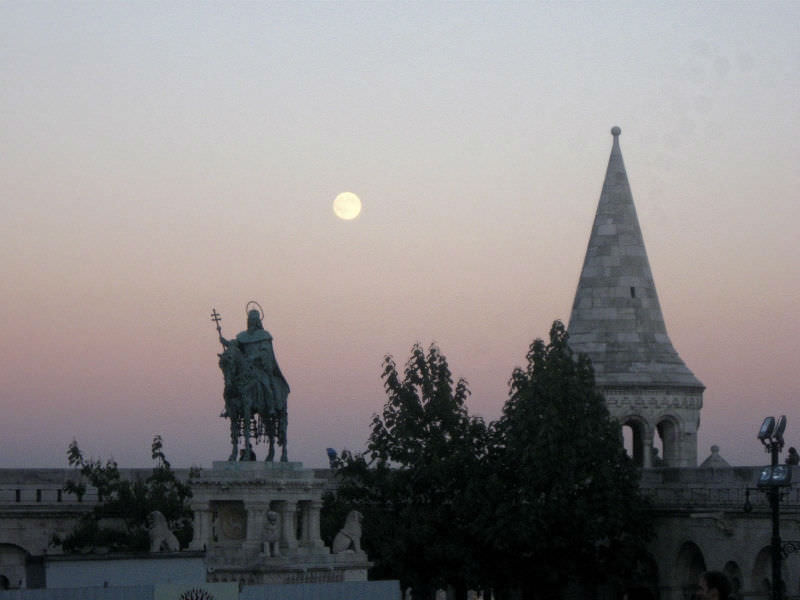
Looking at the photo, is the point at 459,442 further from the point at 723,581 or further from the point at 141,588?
the point at 723,581

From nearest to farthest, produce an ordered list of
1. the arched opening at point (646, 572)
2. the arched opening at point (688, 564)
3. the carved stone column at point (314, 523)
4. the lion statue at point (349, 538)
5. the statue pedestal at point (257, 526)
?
1. the statue pedestal at point (257, 526)
2. the carved stone column at point (314, 523)
3. the lion statue at point (349, 538)
4. the arched opening at point (646, 572)
5. the arched opening at point (688, 564)

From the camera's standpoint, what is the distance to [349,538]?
135 ft

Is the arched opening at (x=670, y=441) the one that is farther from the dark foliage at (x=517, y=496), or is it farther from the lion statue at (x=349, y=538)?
the lion statue at (x=349, y=538)

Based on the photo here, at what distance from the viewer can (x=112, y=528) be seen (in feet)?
169

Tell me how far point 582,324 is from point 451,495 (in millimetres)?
8004

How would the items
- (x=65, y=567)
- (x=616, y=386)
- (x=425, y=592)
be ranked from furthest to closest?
(x=616, y=386), (x=425, y=592), (x=65, y=567)

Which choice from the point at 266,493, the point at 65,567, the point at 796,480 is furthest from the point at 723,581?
the point at 796,480

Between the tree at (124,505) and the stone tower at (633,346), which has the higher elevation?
the stone tower at (633,346)

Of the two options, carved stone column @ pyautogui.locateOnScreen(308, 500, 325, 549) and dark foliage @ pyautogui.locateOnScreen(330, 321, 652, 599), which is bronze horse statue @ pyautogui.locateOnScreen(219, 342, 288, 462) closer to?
carved stone column @ pyautogui.locateOnScreen(308, 500, 325, 549)

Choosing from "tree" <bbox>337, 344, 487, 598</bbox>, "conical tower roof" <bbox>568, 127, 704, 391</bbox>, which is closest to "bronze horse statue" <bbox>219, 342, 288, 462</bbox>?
"tree" <bbox>337, 344, 487, 598</bbox>

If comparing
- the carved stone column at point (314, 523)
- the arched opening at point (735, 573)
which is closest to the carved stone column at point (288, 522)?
the carved stone column at point (314, 523)

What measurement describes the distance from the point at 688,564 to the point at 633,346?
23.6 feet

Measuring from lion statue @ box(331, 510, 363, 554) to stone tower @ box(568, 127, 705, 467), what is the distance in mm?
13942

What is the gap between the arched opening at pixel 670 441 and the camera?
5453 cm
